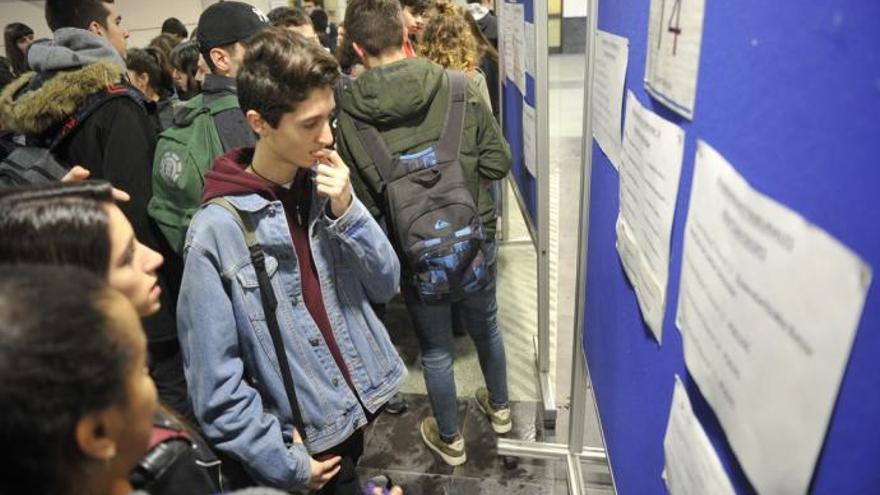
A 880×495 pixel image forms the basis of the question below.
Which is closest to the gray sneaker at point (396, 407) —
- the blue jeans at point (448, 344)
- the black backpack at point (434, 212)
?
the blue jeans at point (448, 344)

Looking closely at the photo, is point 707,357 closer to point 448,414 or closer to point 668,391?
point 668,391

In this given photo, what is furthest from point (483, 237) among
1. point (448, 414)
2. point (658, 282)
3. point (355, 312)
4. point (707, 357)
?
point (707, 357)

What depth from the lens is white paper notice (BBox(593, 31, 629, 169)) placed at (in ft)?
3.25

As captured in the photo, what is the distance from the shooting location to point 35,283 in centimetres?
55

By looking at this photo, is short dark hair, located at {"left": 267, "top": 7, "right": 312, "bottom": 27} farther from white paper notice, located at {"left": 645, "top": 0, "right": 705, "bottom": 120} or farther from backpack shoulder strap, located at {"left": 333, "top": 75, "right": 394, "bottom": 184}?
white paper notice, located at {"left": 645, "top": 0, "right": 705, "bottom": 120}

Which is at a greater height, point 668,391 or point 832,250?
point 832,250

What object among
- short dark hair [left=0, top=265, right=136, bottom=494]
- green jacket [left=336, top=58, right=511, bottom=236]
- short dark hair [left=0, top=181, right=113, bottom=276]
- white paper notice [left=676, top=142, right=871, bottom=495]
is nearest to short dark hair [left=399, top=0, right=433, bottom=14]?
green jacket [left=336, top=58, right=511, bottom=236]

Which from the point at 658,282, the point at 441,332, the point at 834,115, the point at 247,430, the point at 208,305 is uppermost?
the point at 834,115

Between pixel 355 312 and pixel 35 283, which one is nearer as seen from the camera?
pixel 35 283

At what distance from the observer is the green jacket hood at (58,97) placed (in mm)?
1788

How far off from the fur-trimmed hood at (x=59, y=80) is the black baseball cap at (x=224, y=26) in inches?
12.5

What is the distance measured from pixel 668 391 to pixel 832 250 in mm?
461


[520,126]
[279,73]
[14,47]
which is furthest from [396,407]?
[14,47]

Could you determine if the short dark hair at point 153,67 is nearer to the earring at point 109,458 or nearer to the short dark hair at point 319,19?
the short dark hair at point 319,19
